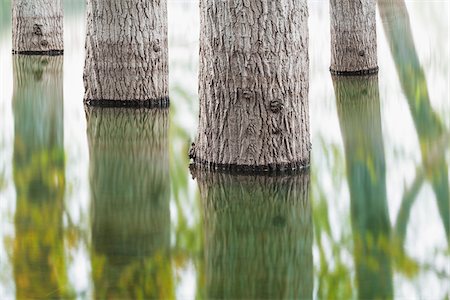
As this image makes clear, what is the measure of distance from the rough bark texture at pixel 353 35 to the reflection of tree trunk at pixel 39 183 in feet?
9.81

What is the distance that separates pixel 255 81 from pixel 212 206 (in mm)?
1015

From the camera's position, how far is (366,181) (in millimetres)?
6875

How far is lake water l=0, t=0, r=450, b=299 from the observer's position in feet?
15.5

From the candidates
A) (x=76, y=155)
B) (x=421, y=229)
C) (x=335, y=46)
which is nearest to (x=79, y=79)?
(x=335, y=46)

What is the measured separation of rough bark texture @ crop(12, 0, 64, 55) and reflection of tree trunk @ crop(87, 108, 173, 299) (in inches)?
161

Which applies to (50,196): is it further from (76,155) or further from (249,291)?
(249,291)

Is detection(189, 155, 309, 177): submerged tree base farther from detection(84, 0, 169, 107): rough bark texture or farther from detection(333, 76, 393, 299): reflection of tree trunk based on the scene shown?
detection(84, 0, 169, 107): rough bark texture

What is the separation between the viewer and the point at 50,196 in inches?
251

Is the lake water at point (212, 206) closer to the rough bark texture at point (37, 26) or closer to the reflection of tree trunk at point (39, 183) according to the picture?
the reflection of tree trunk at point (39, 183)

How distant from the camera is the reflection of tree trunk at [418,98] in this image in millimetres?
6850

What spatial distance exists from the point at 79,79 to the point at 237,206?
5755 mm

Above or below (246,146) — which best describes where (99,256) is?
below

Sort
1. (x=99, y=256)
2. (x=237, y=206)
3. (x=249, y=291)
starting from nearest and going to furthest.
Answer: (x=249, y=291) → (x=99, y=256) → (x=237, y=206)

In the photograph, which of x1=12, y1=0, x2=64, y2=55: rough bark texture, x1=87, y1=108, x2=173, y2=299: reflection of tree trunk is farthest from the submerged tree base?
x1=12, y1=0, x2=64, y2=55: rough bark texture
